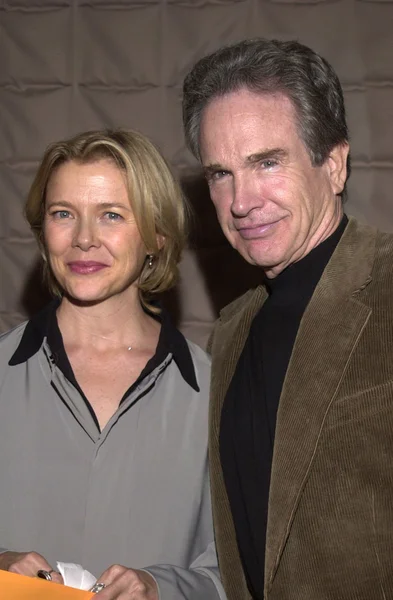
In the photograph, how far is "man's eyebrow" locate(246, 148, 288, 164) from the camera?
1795 mm

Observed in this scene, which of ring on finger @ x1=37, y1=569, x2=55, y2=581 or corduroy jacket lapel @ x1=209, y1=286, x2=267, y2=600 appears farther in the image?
corduroy jacket lapel @ x1=209, y1=286, x2=267, y2=600

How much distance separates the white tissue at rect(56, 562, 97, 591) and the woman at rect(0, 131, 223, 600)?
127 millimetres

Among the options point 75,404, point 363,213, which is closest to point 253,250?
point 75,404

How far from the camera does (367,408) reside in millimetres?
1574

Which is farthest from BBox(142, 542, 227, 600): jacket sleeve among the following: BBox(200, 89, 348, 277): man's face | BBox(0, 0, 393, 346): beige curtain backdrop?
BBox(0, 0, 393, 346): beige curtain backdrop

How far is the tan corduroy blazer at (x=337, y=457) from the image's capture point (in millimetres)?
1559

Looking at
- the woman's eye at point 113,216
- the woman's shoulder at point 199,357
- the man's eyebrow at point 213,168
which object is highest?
the man's eyebrow at point 213,168

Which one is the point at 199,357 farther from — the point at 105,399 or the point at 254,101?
the point at 254,101

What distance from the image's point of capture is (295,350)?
5.61ft

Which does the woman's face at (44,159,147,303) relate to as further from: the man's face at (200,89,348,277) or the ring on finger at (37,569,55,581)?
the ring on finger at (37,569,55,581)

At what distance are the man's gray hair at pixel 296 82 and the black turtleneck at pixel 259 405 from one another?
213 millimetres

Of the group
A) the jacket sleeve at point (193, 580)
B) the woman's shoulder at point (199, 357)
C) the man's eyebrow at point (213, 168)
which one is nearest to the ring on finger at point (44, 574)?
the jacket sleeve at point (193, 580)

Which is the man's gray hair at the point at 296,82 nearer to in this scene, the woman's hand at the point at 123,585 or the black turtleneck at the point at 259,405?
the black turtleneck at the point at 259,405

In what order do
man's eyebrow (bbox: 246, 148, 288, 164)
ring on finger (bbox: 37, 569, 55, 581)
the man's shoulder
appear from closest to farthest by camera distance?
ring on finger (bbox: 37, 569, 55, 581)
man's eyebrow (bbox: 246, 148, 288, 164)
the man's shoulder
